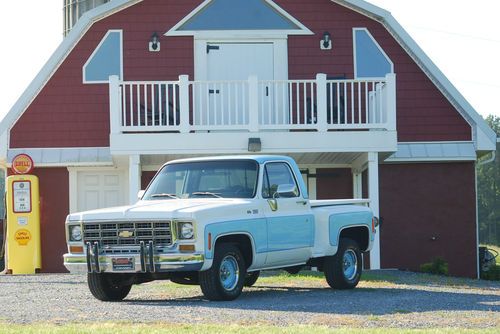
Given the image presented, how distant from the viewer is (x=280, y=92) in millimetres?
24250

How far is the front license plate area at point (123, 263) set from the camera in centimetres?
1355

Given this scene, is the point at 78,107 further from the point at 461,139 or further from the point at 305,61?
the point at 461,139

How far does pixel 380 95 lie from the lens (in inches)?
874

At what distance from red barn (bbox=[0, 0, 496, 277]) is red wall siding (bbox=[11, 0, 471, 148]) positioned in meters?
0.02

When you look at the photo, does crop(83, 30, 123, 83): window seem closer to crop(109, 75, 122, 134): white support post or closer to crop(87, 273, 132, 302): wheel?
crop(109, 75, 122, 134): white support post

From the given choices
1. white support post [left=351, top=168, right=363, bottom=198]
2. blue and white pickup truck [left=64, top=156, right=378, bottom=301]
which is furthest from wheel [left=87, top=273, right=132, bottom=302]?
white support post [left=351, top=168, right=363, bottom=198]

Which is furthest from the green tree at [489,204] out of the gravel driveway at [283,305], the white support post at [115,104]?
the gravel driveway at [283,305]

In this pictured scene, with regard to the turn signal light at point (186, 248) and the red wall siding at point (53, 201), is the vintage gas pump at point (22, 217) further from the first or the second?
the turn signal light at point (186, 248)

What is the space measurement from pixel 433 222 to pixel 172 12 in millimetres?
7469

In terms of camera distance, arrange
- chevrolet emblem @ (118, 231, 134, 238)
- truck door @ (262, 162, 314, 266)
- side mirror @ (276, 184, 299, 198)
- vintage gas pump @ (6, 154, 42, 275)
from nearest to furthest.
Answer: chevrolet emblem @ (118, 231, 134, 238)
truck door @ (262, 162, 314, 266)
side mirror @ (276, 184, 299, 198)
vintage gas pump @ (6, 154, 42, 275)

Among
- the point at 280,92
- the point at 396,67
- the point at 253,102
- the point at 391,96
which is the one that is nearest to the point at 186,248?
the point at 253,102

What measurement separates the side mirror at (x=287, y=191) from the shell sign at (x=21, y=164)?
1026cm

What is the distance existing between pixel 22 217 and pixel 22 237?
44 centimetres

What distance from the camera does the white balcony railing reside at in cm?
2164
